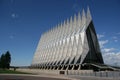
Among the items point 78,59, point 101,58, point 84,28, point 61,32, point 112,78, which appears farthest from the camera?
point 61,32

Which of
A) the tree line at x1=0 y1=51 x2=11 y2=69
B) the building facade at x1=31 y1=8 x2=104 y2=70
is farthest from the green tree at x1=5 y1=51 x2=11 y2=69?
the building facade at x1=31 y1=8 x2=104 y2=70

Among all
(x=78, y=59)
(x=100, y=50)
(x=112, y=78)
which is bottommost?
(x=112, y=78)

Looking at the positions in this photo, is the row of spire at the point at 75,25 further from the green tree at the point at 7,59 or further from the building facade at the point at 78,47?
the green tree at the point at 7,59

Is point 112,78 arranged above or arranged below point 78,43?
below

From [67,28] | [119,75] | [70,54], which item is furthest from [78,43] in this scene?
[119,75]

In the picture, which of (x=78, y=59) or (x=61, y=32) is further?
(x=61, y=32)

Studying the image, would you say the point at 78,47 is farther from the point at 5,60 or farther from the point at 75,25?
the point at 5,60

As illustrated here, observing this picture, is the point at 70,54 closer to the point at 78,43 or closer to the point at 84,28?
the point at 78,43

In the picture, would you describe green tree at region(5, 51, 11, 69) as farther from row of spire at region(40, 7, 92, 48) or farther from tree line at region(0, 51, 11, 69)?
row of spire at region(40, 7, 92, 48)

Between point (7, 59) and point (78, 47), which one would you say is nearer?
point (78, 47)

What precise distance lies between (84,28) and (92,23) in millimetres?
6903

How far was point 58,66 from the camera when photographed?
6912cm

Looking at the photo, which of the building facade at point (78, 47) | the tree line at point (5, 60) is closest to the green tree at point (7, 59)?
the tree line at point (5, 60)

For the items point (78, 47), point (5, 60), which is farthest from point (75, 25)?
point (5, 60)
